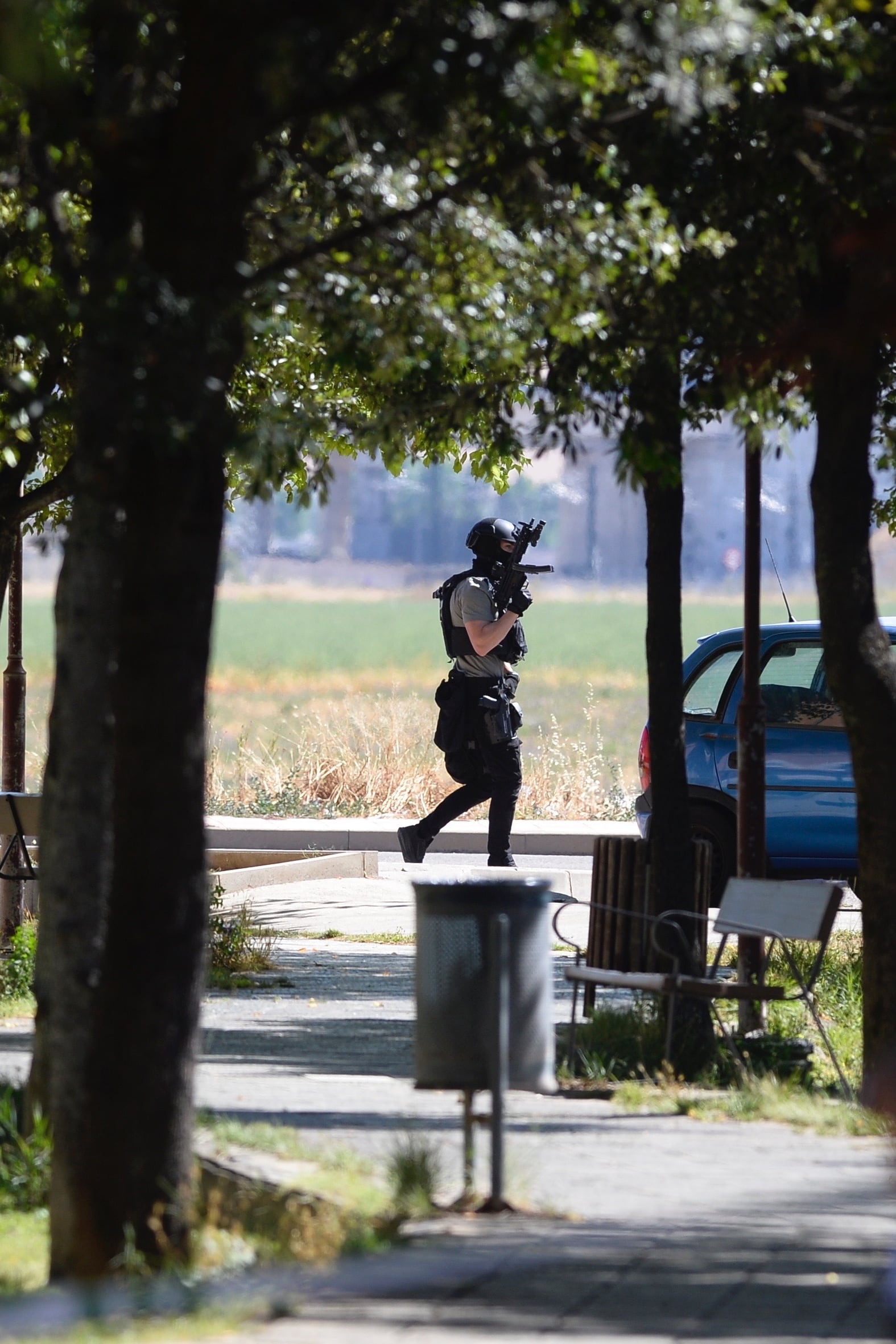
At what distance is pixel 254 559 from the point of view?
14438cm

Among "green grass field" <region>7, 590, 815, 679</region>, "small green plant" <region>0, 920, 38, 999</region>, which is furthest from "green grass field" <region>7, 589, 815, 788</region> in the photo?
"small green plant" <region>0, 920, 38, 999</region>

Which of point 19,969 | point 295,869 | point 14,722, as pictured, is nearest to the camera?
point 19,969

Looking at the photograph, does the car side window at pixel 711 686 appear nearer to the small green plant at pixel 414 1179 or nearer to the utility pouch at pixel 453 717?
the utility pouch at pixel 453 717

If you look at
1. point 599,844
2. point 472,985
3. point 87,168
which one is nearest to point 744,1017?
point 599,844

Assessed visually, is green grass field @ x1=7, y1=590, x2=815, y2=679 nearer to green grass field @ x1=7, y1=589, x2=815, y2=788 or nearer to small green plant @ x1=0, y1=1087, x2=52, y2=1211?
green grass field @ x1=7, y1=589, x2=815, y2=788

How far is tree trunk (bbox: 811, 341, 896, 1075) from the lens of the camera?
7.64 meters

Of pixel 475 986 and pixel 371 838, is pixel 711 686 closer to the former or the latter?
pixel 371 838

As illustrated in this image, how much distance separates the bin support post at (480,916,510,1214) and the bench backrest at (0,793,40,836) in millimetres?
6088

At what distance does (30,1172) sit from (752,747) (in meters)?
3.96

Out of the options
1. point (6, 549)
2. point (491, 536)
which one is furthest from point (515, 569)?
point (6, 549)

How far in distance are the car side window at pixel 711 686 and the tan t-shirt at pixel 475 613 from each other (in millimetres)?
1358

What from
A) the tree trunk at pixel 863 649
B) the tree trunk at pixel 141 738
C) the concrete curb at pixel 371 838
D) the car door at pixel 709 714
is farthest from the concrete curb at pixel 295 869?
the tree trunk at pixel 141 738

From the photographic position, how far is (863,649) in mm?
7652

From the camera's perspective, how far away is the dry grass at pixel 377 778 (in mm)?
20609
